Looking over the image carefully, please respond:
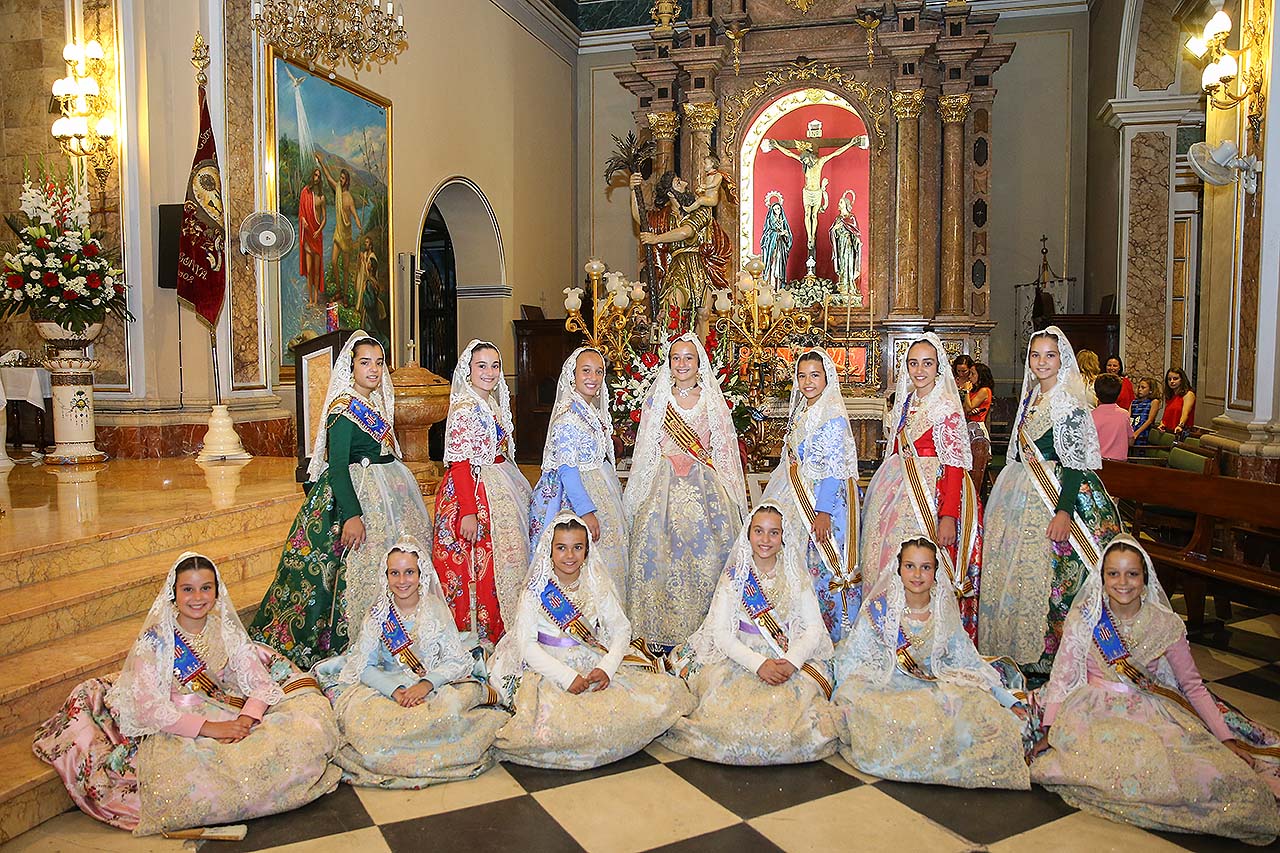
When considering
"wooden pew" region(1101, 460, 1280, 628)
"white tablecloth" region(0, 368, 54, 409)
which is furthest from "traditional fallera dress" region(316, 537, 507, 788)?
"white tablecloth" region(0, 368, 54, 409)

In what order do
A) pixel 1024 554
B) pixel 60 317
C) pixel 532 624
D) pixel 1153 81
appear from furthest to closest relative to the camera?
1. pixel 1153 81
2. pixel 60 317
3. pixel 1024 554
4. pixel 532 624

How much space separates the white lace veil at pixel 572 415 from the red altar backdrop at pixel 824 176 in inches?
306

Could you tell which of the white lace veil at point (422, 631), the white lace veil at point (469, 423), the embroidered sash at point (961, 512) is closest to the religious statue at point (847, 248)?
the embroidered sash at point (961, 512)

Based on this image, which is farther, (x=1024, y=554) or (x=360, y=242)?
(x=360, y=242)

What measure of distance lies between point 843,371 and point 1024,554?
7.18 metres

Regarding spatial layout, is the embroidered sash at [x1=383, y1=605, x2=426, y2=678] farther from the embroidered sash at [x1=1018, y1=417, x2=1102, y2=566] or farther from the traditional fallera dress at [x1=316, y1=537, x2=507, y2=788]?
the embroidered sash at [x1=1018, y1=417, x2=1102, y2=566]

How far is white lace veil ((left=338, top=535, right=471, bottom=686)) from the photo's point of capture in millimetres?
3707

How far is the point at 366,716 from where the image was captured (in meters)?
3.51

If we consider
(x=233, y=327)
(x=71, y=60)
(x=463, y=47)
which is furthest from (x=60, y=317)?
(x=463, y=47)

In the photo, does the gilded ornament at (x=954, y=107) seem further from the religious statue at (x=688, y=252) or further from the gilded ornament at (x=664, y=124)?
the religious statue at (x=688, y=252)

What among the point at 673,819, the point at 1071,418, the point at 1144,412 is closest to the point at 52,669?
the point at 673,819

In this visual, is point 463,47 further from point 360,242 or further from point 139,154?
point 139,154

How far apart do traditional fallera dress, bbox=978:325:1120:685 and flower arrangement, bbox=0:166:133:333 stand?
636 cm

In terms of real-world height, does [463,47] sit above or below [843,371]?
above
